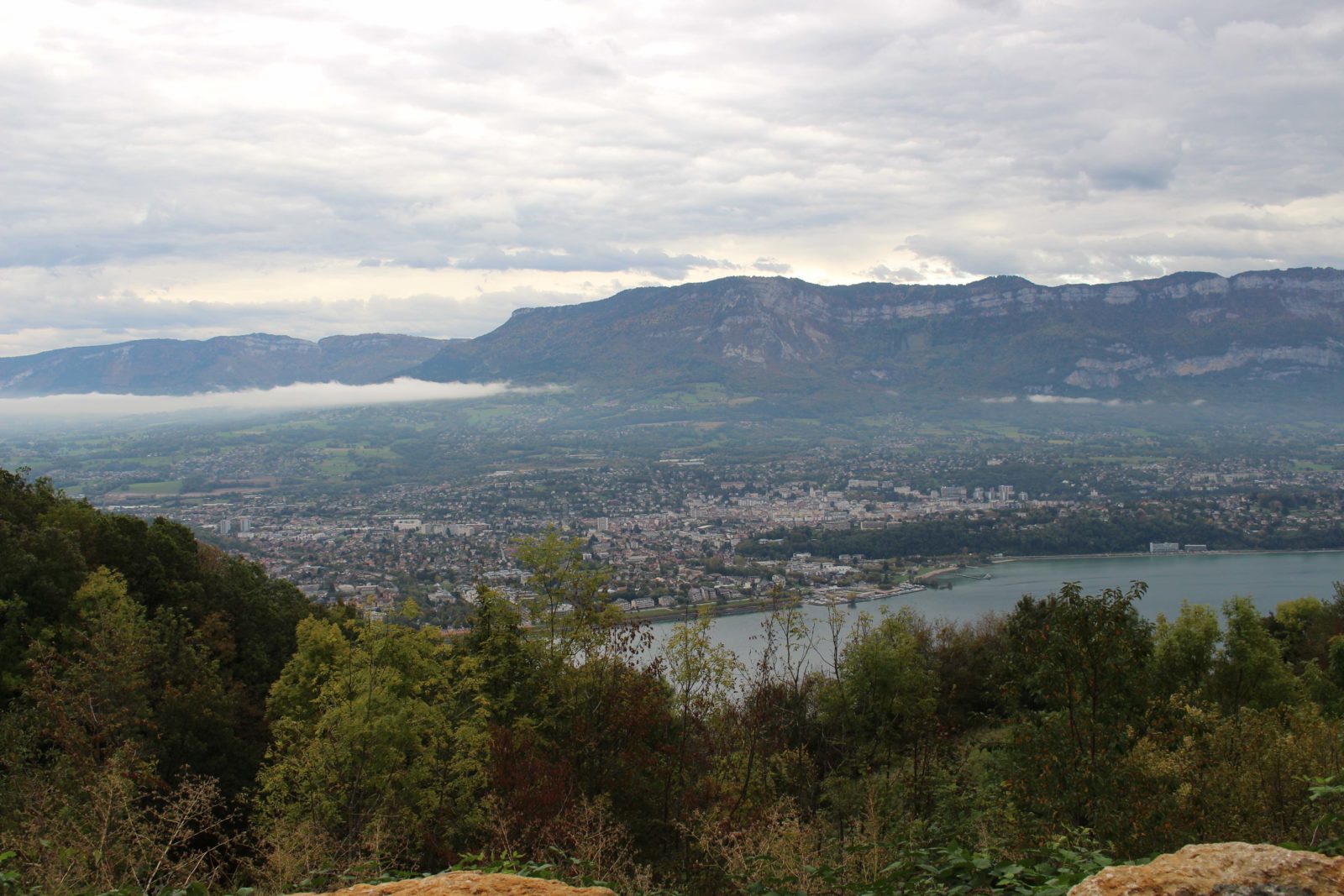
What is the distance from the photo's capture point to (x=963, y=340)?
183 m

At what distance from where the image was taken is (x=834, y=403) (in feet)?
509

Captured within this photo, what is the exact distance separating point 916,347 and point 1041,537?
422 feet

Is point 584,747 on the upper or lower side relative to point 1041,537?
upper

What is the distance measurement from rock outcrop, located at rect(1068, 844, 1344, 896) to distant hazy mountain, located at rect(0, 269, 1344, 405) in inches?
6144

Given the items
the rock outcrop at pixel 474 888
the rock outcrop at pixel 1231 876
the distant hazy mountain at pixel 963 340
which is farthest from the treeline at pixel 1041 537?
the distant hazy mountain at pixel 963 340

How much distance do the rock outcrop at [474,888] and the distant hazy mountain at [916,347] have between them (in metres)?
156

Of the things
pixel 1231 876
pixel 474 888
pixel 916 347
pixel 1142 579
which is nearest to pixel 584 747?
pixel 474 888

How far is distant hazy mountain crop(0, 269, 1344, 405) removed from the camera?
165m

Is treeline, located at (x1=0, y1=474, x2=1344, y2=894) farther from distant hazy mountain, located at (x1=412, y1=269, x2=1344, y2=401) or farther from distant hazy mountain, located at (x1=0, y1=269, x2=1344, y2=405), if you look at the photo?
distant hazy mountain, located at (x1=412, y1=269, x2=1344, y2=401)

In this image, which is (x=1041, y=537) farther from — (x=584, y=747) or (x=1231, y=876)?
A: (x=1231, y=876)

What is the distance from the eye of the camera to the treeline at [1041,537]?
57569 millimetres

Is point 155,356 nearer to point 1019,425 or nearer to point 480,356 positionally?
point 480,356

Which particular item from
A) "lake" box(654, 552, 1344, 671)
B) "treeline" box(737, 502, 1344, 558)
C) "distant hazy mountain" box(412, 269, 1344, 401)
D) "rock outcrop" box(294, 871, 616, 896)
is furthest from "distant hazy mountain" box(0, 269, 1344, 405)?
"rock outcrop" box(294, 871, 616, 896)

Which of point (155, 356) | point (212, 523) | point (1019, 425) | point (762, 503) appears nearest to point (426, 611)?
point (212, 523)
